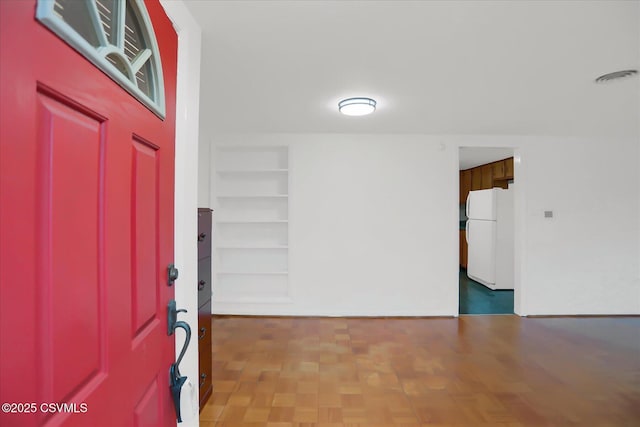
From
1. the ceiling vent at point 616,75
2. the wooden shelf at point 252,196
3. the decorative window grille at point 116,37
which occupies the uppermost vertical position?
the ceiling vent at point 616,75

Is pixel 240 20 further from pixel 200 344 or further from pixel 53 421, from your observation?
pixel 200 344

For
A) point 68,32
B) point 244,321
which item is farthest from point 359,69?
point 244,321

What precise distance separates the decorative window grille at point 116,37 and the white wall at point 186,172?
0.24 meters

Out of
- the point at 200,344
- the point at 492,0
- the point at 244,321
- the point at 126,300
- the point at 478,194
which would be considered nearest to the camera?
the point at 126,300

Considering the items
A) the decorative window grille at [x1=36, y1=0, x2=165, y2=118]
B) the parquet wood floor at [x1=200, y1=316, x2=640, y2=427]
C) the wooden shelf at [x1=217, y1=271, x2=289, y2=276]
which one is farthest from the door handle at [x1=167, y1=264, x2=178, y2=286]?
the wooden shelf at [x1=217, y1=271, x2=289, y2=276]

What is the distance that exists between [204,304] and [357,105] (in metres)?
1.99

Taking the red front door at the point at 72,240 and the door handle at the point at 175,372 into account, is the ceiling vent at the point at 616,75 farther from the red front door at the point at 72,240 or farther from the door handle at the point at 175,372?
the door handle at the point at 175,372

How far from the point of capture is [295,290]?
404 centimetres

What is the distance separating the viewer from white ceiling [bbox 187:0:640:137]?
4.99 ft

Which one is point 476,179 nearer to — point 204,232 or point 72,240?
point 204,232

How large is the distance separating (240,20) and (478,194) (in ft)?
17.6

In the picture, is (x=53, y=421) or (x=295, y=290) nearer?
(x=53, y=421)

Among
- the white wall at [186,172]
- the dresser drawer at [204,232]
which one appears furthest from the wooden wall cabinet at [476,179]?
the white wall at [186,172]

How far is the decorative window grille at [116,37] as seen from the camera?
0.53 m
